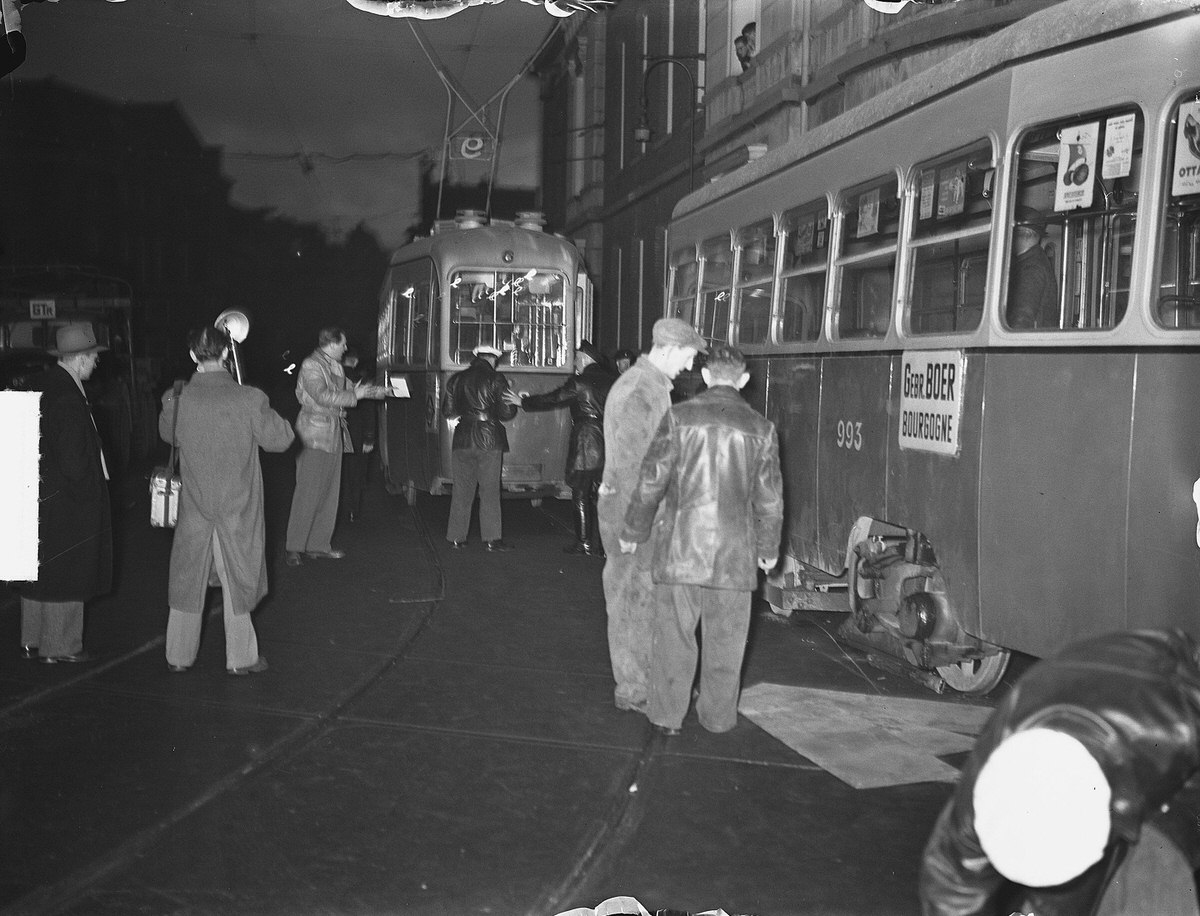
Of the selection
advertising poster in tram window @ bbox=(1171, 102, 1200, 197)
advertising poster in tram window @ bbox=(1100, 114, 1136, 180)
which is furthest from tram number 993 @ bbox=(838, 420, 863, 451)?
advertising poster in tram window @ bbox=(1171, 102, 1200, 197)

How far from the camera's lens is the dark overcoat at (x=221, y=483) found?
24.3ft

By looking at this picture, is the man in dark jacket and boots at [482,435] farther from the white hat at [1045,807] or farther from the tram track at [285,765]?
the white hat at [1045,807]

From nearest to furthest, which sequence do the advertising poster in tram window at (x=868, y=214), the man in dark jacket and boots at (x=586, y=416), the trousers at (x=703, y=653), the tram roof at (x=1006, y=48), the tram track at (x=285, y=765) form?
the tram track at (x=285, y=765)
the tram roof at (x=1006, y=48)
the trousers at (x=703, y=653)
the advertising poster in tram window at (x=868, y=214)
the man in dark jacket and boots at (x=586, y=416)

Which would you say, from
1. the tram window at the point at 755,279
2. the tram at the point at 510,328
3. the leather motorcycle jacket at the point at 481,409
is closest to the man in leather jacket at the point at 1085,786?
the tram window at the point at 755,279

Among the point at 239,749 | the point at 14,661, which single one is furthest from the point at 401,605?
the point at 239,749

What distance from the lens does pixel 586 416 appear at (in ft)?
42.0

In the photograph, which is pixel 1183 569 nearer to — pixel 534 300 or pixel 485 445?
pixel 485 445

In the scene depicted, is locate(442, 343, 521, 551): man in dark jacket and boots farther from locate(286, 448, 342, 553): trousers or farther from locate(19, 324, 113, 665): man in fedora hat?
locate(19, 324, 113, 665): man in fedora hat

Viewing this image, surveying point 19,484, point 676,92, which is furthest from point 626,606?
point 676,92

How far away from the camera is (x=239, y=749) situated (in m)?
6.19

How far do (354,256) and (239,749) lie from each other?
61.0 metres

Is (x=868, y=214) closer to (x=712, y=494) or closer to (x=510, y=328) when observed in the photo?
(x=712, y=494)

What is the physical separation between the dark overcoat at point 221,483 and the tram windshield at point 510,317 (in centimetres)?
859

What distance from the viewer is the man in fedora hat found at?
7.65 metres
